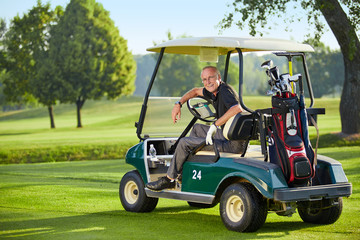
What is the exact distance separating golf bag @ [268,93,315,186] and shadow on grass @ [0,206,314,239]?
0.64 meters

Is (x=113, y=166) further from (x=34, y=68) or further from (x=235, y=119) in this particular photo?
(x=34, y=68)

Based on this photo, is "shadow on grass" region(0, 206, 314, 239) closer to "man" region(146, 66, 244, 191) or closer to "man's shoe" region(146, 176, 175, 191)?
"man's shoe" region(146, 176, 175, 191)

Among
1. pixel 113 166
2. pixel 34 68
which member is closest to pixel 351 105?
pixel 113 166

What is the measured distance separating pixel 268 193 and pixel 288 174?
0.32 m

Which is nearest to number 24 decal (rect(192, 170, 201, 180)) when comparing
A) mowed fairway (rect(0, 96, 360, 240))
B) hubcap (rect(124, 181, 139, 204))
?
mowed fairway (rect(0, 96, 360, 240))

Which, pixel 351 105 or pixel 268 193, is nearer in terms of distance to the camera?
pixel 268 193

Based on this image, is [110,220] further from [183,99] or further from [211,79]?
[211,79]

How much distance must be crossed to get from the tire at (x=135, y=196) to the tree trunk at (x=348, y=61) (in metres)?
14.8

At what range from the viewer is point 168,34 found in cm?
6981

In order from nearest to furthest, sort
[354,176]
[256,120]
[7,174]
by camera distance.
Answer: [256,120]
[354,176]
[7,174]

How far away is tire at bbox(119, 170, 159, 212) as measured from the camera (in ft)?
24.2

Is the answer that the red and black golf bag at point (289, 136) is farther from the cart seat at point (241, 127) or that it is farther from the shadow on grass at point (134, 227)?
the shadow on grass at point (134, 227)

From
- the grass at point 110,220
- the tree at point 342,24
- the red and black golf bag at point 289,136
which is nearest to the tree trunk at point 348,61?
the tree at point 342,24

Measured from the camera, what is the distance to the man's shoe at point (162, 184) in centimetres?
683
